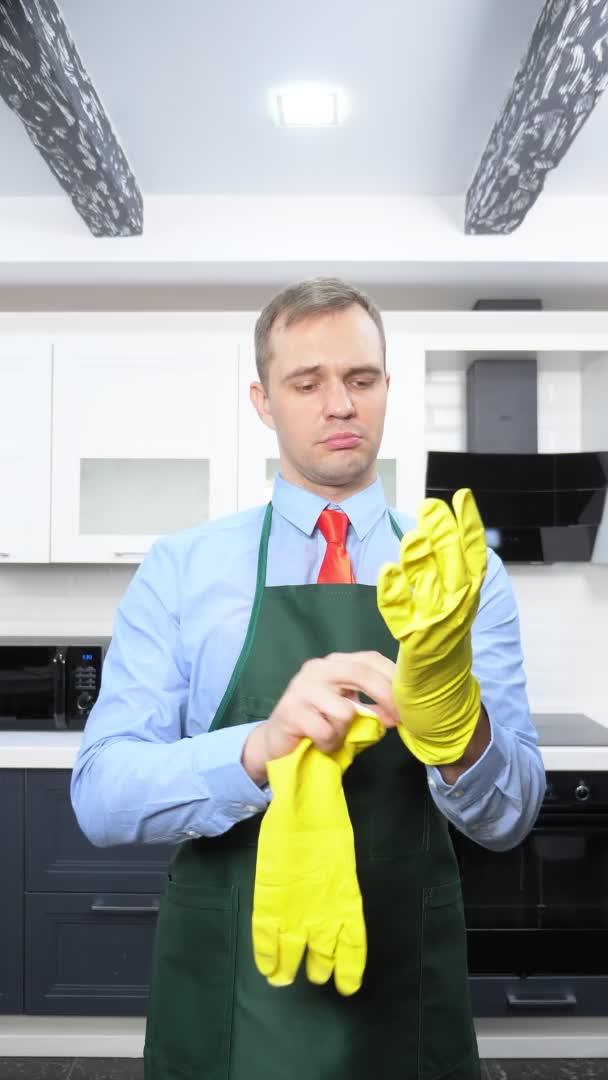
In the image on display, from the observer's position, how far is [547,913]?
2633 mm

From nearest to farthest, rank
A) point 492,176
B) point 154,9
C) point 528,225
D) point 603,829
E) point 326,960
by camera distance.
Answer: point 326,960
point 154,9
point 492,176
point 603,829
point 528,225

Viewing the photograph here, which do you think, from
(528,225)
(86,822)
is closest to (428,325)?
(528,225)

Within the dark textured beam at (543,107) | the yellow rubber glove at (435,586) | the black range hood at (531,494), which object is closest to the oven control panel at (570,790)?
the black range hood at (531,494)

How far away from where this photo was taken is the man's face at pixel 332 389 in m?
1.17

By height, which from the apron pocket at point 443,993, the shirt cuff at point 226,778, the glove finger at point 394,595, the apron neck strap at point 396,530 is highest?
the apron neck strap at point 396,530

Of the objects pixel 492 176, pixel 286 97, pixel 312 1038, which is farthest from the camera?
pixel 492 176

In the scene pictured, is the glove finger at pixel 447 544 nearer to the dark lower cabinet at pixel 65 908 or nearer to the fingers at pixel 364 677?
the fingers at pixel 364 677

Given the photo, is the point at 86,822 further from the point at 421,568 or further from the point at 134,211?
the point at 134,211

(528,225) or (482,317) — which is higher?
(528,225)

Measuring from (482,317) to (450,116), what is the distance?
0.76 meters

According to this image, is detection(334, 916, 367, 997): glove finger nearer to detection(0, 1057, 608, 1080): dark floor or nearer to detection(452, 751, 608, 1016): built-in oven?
detection(452, 751, 608, 1016): built-in oven

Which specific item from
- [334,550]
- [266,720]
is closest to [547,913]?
[334,550]

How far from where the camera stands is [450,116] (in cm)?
235

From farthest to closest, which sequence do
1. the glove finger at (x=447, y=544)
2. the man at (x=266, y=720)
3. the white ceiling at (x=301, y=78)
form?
the white ceiling at (x=301, y=78), the man at (x=266, y=720), the glove finger at (x=447, y=544)
